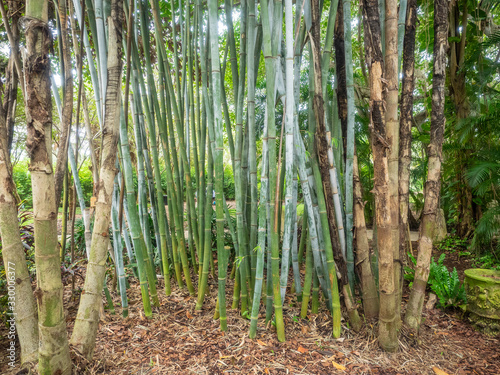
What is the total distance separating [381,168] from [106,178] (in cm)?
105

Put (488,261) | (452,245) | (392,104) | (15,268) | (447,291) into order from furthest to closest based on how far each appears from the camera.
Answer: (452,245) → (488,261) → (447,291) → (392,104) → (15,268)

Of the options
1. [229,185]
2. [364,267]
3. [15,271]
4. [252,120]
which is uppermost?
[252,120]

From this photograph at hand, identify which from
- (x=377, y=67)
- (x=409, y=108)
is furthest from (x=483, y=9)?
(x=377, y=67)

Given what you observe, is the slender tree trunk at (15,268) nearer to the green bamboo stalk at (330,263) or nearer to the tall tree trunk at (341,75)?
the green bamboo stalk at (330,263)

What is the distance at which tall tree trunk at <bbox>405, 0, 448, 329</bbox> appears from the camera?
137 centimetres

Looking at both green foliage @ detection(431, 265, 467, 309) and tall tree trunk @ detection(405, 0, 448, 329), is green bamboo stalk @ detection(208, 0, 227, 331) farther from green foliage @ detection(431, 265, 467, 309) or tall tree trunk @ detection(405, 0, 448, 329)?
green foliage @ detection(431, 265, 467, 309)

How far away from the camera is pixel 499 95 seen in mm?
2676

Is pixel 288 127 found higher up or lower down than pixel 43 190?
higher up

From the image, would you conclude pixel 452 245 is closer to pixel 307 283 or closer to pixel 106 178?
pixel 307 283

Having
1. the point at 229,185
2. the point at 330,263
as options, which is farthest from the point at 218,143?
the point at 229,185

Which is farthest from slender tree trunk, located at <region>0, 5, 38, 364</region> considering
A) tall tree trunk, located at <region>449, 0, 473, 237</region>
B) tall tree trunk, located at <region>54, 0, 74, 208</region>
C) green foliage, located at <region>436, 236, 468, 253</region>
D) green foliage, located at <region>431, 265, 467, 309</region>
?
green foliage, located at <region>436, 236, 468, 253</region>

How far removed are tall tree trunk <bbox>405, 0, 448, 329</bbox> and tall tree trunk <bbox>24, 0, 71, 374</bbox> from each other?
1478mm

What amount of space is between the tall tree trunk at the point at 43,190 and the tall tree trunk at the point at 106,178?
92 mm

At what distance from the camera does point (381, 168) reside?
1.22 meters
